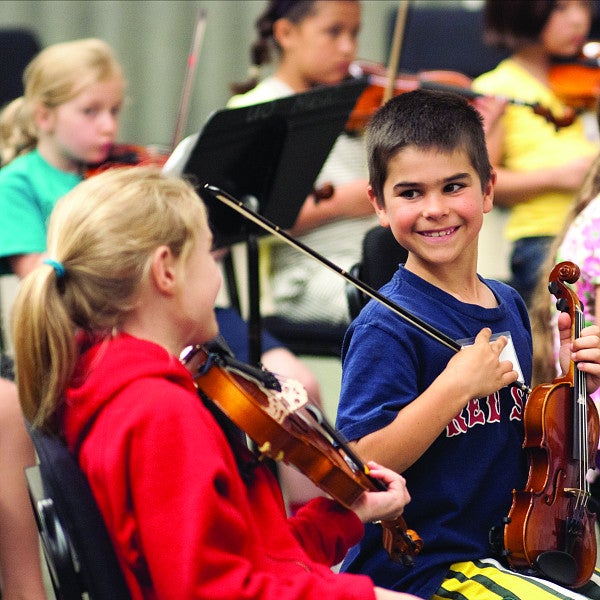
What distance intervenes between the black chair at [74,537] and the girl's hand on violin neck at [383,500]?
0.28m

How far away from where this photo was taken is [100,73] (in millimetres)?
2527

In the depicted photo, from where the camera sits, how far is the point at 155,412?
1.12 meters

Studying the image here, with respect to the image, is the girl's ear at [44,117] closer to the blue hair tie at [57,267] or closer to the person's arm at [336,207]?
the person's arm at [336,207]

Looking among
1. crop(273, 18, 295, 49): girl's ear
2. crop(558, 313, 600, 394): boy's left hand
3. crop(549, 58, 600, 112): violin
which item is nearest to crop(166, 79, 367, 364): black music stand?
crop(273, 18, 295, 49): girl's ear

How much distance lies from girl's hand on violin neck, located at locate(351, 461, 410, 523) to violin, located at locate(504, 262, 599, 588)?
0.61ft

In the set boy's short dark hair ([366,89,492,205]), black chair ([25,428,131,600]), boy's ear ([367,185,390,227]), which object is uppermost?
boy's short dark hair ([366,89,492,205])

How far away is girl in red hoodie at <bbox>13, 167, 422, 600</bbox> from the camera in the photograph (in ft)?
3.59

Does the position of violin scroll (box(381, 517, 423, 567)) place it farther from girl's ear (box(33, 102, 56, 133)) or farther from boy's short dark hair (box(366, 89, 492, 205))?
girl's ear (box(33, 102, 56, 133))

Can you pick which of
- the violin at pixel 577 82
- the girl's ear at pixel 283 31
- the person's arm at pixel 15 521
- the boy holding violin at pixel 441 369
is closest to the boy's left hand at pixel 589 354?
the boy holding violin at pixel 441 369

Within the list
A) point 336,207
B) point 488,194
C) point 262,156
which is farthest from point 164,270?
point 336,207

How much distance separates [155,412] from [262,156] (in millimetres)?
1116

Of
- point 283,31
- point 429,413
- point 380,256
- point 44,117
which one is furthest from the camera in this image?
point 283,31

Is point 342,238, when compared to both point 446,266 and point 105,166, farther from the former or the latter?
point 446,266

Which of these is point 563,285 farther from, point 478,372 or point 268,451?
point 268,451
